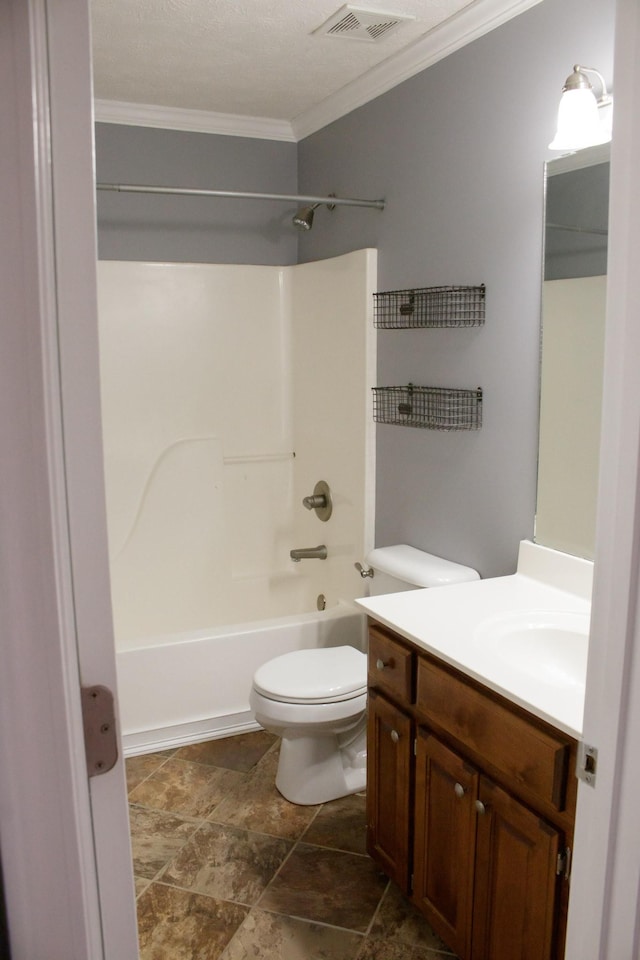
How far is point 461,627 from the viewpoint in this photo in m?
1.92

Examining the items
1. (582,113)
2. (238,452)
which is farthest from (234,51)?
(238,452)

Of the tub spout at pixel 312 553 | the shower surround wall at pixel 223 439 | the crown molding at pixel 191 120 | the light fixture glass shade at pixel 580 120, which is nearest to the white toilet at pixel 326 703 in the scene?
the shower surround wall at pixel 223 439

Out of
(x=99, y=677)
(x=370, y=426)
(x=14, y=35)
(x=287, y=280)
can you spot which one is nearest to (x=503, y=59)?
(x=370, y=426)

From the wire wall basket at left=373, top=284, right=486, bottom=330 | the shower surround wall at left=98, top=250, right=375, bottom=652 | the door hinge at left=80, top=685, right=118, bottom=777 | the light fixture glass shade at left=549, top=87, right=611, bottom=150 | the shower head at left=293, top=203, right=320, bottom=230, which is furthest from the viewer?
the shower surround wall at left=98, top=250, right=375, bottom=652

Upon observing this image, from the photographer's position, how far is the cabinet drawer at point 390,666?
195cm

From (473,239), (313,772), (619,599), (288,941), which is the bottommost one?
(288,941)

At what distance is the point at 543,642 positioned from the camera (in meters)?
1.94

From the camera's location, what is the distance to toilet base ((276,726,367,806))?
263cm

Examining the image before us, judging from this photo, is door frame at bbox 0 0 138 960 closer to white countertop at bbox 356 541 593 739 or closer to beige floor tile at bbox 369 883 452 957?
white countertop at bbox 356 541 593 739

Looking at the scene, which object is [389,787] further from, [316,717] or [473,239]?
[473,239]

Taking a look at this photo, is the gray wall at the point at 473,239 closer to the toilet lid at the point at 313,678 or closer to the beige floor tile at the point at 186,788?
the toilet lid at the point at 313,678

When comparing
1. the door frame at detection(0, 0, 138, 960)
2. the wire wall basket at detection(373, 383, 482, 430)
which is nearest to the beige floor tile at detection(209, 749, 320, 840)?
the wire wall basket at detection(373, 383, 482, 430)

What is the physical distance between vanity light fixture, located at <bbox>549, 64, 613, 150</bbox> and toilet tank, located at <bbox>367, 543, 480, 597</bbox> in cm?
129

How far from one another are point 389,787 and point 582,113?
1.77 meters
